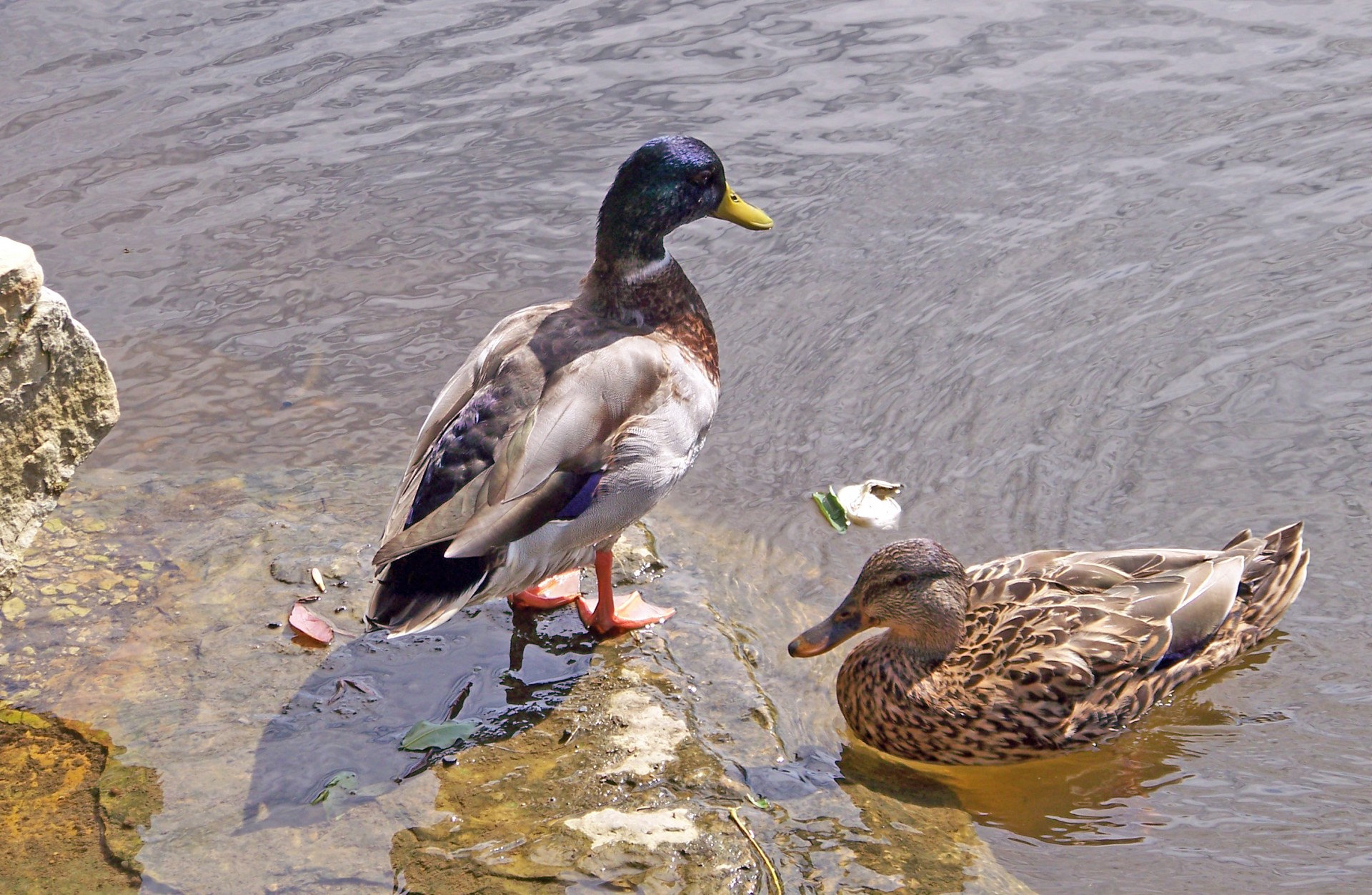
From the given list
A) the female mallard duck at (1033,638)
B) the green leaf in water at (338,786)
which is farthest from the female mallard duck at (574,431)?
the female mallard duck at (1033,638)

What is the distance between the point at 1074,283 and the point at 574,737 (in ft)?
13.1

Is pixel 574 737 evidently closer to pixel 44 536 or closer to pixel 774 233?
pixel 44 536

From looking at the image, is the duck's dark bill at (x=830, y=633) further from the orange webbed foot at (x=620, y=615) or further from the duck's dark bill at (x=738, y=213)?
the duck's dark bill at (x=738, y=213)

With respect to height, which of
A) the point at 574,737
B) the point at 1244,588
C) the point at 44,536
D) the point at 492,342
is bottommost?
the point at 1244,588

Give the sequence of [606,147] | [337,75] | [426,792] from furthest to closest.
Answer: [337,75] < [606,147] < [426,792]

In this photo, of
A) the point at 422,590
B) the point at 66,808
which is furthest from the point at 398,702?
the point at 66,808

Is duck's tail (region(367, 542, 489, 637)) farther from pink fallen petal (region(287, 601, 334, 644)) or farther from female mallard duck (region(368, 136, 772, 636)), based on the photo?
pink fallen petal (region(287, 601, 334, 644))

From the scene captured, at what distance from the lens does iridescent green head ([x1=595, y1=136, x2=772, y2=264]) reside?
5035 mm

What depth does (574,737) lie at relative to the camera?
3959 mm

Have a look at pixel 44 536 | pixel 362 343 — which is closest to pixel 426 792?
pixel 44 536

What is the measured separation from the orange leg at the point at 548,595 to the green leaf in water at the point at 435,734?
75cm

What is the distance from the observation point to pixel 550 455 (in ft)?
14.0

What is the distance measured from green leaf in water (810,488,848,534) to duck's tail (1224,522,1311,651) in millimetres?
Answer: 1484

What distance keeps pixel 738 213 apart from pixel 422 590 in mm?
2230
